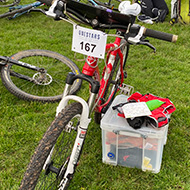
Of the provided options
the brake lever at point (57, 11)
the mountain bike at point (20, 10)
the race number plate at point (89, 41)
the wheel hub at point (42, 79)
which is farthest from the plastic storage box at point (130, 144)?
the mountain bike at point (20, 10)

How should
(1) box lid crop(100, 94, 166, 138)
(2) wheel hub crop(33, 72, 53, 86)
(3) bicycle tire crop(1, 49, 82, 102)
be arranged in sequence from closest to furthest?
1. (1) box lid crop(100, 94, 166, 138)
2. (3) bicycle tire crop(1, 49, 82, 102)
3. (2) wheel hub crop(33, 72, 53, 86)

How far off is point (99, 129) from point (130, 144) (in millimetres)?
596

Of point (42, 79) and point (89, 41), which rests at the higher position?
point (89, 41)

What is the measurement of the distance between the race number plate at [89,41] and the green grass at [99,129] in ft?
3.98

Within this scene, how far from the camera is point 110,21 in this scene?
1.72 m

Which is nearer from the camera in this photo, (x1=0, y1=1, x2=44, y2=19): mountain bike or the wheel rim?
the wheel rim

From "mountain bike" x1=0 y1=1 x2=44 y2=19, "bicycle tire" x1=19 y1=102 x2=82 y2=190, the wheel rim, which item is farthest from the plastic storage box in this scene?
"mountain bike" x1=0 y1=1 x2=44 y2=19

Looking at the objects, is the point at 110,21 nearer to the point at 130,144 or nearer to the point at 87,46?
the point at 87,46

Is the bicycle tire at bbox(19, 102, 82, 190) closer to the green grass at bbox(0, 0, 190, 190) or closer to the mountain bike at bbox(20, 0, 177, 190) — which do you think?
the mountain bike at bbox(20, 0, 177, 190)

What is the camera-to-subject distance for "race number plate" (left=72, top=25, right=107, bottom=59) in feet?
5.55

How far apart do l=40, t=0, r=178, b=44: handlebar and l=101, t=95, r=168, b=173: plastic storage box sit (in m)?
0.87

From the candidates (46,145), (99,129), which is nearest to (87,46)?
(46,145)

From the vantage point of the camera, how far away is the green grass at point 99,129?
7.60 ft

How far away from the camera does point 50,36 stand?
5.03 meters
